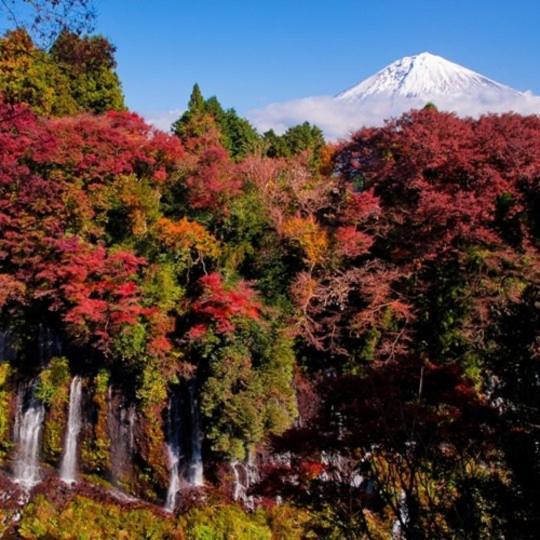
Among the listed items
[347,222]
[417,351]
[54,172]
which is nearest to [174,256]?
[54,172]

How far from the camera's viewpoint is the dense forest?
14.8 meters

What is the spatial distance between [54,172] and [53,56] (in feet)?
34.8

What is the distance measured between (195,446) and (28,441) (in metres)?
5.29

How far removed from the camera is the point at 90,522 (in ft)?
48.7

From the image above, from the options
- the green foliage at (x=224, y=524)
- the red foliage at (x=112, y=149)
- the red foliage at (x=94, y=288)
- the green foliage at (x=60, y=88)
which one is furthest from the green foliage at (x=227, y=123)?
the green foliage at (x=224, y=524)

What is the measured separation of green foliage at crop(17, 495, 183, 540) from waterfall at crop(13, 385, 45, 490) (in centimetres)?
105

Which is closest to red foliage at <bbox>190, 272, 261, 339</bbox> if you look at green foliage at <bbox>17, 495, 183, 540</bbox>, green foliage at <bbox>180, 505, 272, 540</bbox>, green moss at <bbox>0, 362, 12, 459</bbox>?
green foliage at <bbox>180, 505, 272, 540</bbox>

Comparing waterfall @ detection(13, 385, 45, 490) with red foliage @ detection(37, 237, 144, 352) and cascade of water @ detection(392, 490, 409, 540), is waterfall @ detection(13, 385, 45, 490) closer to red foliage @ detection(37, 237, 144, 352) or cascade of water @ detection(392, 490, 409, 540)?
red foliage @ detection(37, 237, 144, 352)

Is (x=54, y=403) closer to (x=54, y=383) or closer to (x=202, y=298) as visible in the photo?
(x=54, y=383)

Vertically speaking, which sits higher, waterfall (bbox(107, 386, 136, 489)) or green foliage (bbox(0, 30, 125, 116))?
green foliage (bbox(0, 30, 125, 116))

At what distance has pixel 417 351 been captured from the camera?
16.2 meters

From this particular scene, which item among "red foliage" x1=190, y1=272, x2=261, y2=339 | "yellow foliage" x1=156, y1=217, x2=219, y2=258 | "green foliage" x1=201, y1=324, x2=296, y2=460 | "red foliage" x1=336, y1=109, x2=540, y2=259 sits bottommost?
"green foliage" x1=201, y1=324, x2=296, y2=460

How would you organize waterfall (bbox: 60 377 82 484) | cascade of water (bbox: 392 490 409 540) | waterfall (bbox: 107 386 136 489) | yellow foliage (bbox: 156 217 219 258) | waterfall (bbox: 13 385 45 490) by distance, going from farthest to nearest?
waterfall (bbox: 13 385 45 490) < waterfall (bbox: 60 377 82 484) < yellow foliage (bbox: 156 217 219 258) < waterfall (bbox: 107 386 136 489) < cascade of water (bbox: 392 490 409 540)

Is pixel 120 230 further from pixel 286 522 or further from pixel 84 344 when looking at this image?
pixel 286 522
